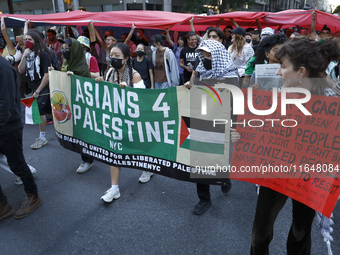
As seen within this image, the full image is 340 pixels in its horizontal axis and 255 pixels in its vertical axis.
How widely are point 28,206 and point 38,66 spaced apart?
8.48 ft

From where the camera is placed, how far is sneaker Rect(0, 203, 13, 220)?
297 cm

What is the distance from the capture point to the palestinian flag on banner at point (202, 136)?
2.58 meters

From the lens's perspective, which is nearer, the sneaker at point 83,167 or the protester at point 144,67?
the sneaker at point 83,167

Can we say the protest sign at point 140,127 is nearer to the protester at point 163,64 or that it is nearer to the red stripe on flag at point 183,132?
the red stripe on flag at point 183,132

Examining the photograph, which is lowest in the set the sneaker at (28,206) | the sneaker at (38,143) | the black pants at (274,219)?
the sneaker at (38,143)

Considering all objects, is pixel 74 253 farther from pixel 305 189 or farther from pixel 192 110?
pixel 305 189

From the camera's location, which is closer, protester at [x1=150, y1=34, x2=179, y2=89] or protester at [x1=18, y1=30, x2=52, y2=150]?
protester at [x1=18, y1=30, x2=52, y2=150]

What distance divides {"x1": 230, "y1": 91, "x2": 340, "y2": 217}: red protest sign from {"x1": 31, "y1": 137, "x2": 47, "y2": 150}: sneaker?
4044 mm

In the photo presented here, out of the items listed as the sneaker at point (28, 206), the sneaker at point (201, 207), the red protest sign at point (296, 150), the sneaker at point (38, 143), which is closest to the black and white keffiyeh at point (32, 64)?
the sneaker at point (38, 143)

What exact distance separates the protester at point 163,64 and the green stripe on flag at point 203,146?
11.0 ft

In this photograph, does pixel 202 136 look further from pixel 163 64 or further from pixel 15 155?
pixel 163 64

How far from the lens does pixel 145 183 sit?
146 inches

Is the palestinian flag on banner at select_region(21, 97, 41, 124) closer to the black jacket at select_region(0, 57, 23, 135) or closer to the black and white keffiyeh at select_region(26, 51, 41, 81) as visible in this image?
the black and white keffiyeh at select_region(26, 51, 41, 81)

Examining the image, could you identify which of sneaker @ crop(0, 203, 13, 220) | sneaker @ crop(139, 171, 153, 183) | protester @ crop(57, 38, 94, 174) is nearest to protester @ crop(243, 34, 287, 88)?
sneaker @ crop(139, 171, 153, 183)
